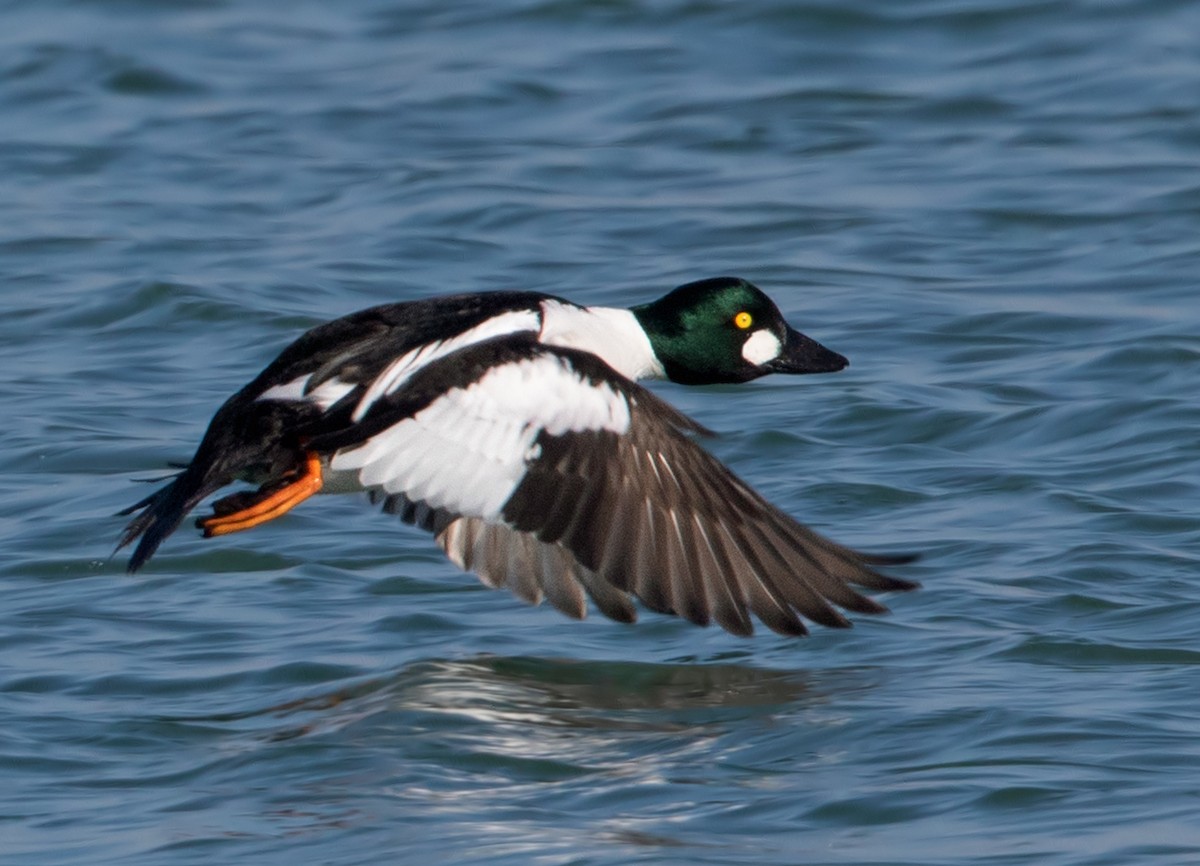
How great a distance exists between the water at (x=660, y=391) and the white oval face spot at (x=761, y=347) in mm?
626

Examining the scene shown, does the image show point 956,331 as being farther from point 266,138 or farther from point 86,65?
point 86,65

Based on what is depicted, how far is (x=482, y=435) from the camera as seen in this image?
600cm

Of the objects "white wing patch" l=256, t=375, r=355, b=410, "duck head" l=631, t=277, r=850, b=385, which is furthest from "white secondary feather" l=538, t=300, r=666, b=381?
"white wing patch" l=256, t=375, r=355, b=410

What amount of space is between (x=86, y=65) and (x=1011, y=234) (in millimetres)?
6712

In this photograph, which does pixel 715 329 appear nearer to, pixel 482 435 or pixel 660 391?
pixel 482 435

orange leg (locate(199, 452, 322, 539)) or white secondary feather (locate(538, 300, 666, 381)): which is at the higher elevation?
white secondary feather (locate(538, 300, 666, 381))

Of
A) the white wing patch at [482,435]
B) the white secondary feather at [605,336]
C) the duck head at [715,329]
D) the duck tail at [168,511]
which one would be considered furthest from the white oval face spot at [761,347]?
the duck tail at [168,511]

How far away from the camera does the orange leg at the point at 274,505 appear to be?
618cm

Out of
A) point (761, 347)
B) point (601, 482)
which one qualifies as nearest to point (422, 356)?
point (601, 482)

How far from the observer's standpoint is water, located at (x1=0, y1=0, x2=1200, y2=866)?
17.7 ft

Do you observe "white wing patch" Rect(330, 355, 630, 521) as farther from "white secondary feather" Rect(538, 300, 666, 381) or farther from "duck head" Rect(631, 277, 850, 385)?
"duck head" Rect(631, 277, 850, 385)

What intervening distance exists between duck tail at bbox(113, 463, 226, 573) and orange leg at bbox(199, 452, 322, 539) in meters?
0.11

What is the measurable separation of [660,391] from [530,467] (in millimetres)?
3115

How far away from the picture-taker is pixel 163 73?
14469mm
